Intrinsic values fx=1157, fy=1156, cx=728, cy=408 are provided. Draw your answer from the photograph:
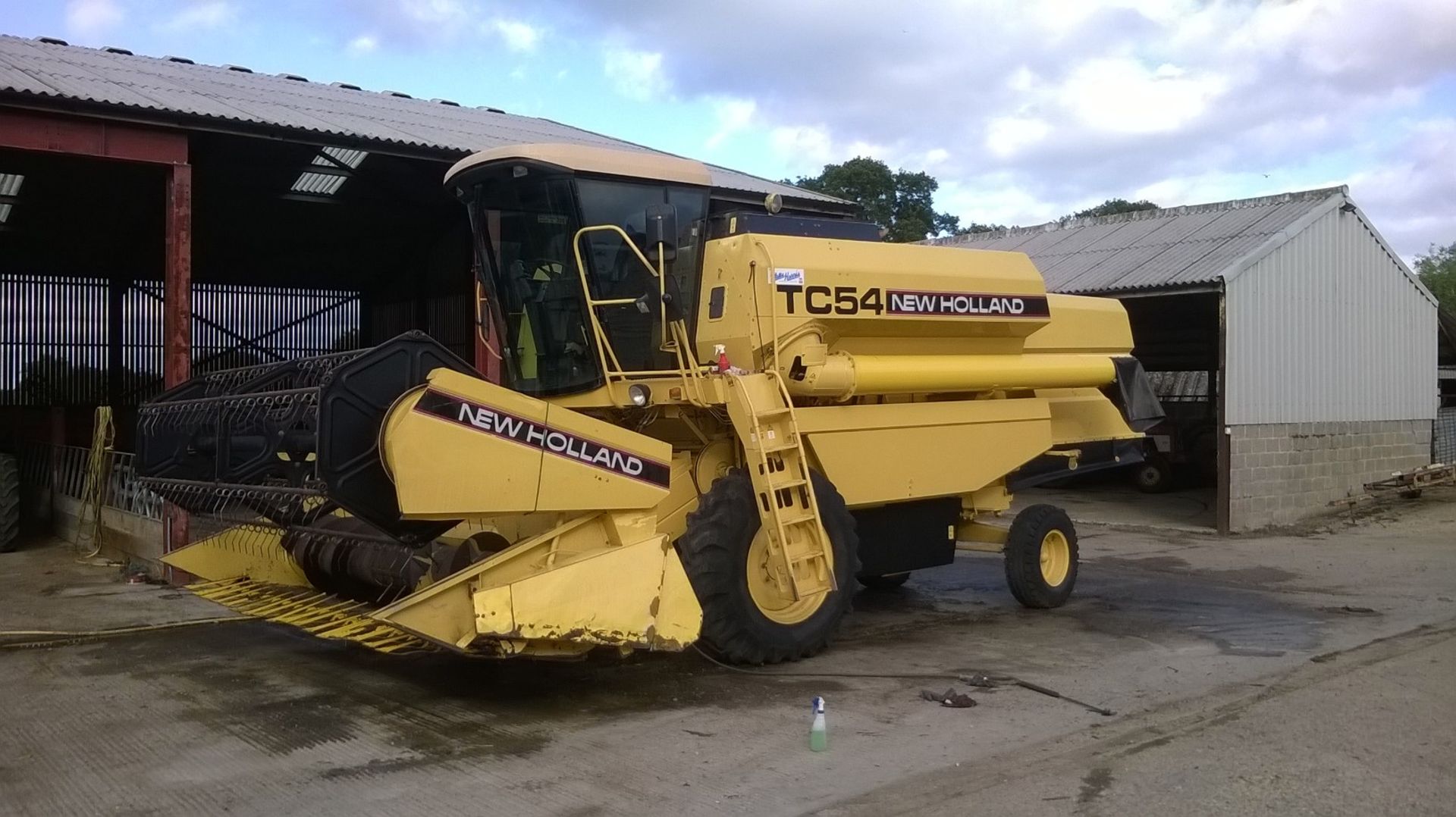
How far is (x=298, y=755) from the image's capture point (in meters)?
5.27

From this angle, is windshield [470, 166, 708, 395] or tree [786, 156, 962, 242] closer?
windshield [470, 166, 708, 395]

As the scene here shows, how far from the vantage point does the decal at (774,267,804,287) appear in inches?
286

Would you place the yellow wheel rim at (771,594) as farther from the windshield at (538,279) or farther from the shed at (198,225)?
the shed at (198,225)

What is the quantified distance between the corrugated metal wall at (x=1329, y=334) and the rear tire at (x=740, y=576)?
8951 mm

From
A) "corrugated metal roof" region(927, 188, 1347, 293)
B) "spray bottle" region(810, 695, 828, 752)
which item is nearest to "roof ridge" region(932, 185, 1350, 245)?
"corrugated metal roof" region(927, 188, 1347, 293)

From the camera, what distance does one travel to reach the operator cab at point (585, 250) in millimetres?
6879

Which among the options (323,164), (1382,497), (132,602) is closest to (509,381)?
(132,602)

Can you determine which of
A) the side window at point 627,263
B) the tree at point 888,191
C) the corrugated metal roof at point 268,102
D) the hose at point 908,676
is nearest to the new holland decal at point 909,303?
the side window at point 627,263

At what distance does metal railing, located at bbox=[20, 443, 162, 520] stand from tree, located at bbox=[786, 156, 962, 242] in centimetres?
3216

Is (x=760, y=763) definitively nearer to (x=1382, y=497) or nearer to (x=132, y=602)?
(x=132, y=602)

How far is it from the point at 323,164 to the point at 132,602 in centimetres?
699

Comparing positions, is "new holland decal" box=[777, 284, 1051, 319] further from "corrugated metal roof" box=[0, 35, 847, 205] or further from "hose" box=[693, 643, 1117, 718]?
"corrugated metal roof" box=[0, 35, 847, 205]

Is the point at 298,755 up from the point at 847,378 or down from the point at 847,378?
down

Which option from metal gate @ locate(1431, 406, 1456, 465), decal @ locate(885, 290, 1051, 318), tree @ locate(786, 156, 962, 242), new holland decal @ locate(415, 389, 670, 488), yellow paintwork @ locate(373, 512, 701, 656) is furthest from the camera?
tree @ locate(786, 156, 962, 242)
